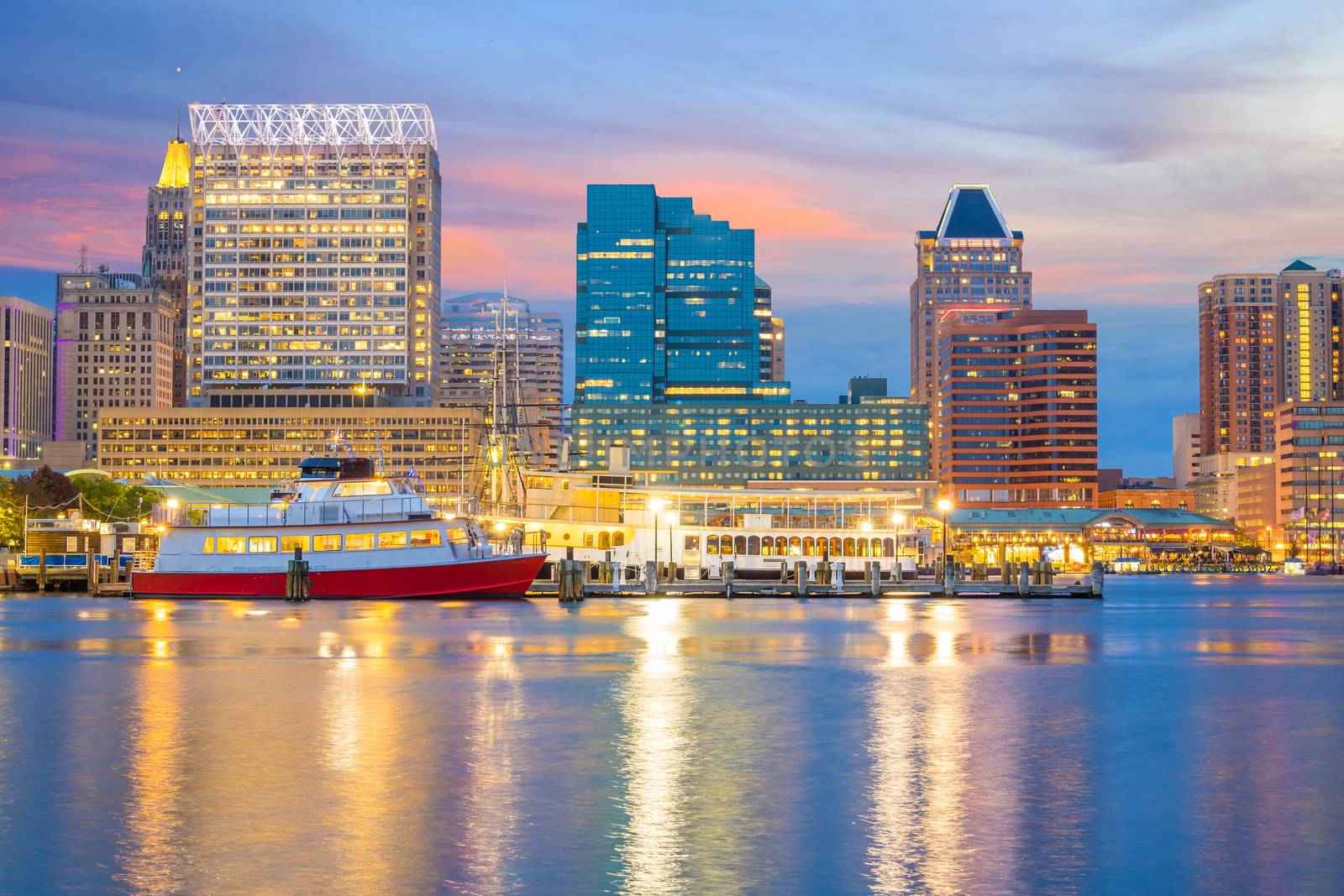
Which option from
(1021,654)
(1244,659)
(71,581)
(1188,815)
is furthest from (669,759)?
(71,581)

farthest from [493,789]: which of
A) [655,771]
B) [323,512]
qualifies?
[323,512]

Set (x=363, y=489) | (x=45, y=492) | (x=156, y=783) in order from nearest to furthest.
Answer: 1. (x=156, y=783)
2. (x=363, y=489)
3. (x=45, y=492)

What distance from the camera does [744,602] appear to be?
4013 inches

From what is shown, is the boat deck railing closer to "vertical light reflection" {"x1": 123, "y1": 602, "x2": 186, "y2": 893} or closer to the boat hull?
the boat hull

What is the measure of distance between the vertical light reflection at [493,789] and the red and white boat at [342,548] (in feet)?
162

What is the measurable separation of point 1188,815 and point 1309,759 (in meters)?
8.03

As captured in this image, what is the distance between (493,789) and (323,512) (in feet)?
234

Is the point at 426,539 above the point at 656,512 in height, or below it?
below

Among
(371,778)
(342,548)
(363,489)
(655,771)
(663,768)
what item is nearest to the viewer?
(371,778)

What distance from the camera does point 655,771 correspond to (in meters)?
30.7

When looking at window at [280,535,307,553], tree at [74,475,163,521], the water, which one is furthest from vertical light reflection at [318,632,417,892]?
tree at [74,475,163,521]

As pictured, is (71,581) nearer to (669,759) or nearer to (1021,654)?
(1021,654)

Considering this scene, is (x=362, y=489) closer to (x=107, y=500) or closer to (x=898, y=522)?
(x=898, y=522)

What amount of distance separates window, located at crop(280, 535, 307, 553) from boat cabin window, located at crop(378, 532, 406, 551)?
5.14 meters
